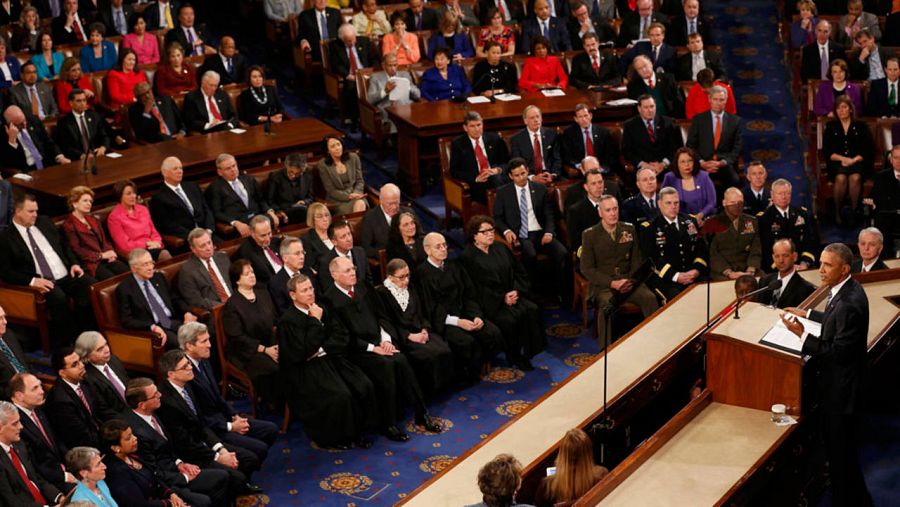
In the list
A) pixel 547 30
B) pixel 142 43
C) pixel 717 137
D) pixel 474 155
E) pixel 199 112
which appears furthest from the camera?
pixel 547 30

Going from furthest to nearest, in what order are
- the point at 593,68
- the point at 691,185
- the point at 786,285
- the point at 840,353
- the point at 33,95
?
the point at 593,68
the point at 33,95
the point at 691,185
the point at 786,285
the point at 840,353

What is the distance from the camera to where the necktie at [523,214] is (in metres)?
9.09

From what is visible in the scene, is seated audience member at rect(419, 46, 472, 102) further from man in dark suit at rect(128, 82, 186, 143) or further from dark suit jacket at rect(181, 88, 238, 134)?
man in dark suit at rect(128, 82, 186, 143)

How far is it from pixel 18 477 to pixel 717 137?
6130 mm

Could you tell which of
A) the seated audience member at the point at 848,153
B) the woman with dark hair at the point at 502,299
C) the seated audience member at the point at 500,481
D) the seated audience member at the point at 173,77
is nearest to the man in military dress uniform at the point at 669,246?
the woman with dark hair at the point at 502,299

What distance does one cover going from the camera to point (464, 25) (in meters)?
12.6

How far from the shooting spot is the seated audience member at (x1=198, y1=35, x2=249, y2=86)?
11.5 meters

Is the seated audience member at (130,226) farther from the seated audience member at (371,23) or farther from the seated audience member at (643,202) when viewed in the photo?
the seated audience member at (371,23)

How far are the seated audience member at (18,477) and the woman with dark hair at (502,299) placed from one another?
3.10 metres

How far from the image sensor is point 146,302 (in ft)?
25.6

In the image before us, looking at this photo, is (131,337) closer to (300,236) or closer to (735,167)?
(300,236)

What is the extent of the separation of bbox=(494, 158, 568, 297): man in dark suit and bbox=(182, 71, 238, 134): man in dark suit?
112 inches

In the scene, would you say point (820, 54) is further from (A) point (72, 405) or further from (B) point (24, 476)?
(B) point (24, 476)

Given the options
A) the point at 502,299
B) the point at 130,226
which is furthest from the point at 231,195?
the point at 502,299
